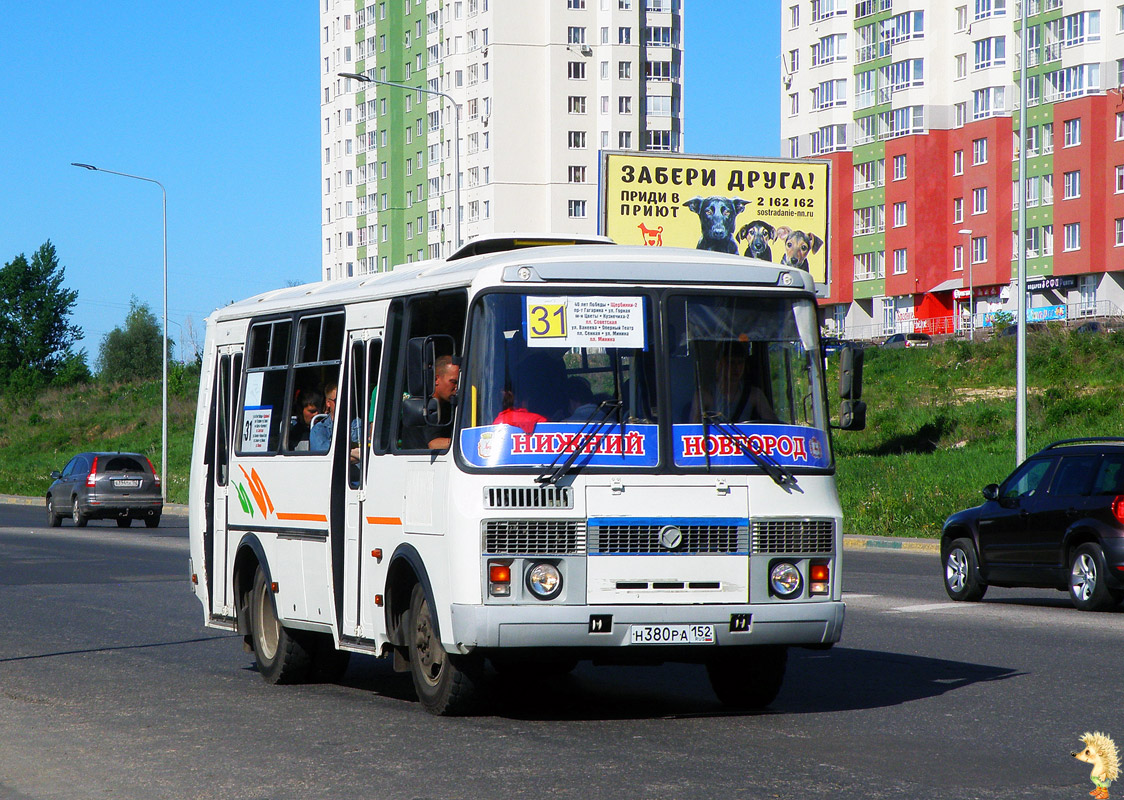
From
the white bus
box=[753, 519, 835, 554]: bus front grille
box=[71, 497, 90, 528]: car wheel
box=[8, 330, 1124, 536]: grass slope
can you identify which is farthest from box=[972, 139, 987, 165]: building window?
box=[753, 519, 835, 554]: bus front grille

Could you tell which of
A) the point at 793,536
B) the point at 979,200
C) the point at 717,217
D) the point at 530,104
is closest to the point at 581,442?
the point at 793,536

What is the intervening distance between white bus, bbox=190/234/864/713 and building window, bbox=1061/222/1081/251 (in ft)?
256

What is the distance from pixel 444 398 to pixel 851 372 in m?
2.31

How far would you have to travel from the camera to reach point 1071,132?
84.2m

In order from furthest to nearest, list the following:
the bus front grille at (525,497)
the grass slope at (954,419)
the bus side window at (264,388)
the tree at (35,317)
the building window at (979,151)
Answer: the tree at (35,317), the building window at (979,151), the grass slope at (954,419), the bus side window at (264,388), the bus front grille at (525,497)

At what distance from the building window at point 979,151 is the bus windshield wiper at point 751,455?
278 ft

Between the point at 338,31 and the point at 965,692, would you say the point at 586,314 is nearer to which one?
the point at 965,692

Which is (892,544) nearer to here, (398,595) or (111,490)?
(111,490)

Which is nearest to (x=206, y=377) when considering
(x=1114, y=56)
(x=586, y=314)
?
(x=586, y=314)

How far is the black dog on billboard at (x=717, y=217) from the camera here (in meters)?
42.7

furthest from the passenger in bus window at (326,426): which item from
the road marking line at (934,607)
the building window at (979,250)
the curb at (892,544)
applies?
the building window at (979,250)

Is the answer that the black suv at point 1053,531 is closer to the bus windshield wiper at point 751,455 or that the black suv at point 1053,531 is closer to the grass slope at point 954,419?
the bus windshield wiper at point 751,455

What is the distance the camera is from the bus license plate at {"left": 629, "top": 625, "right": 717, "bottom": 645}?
28.9 feet

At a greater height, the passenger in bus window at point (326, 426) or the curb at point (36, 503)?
the passenger in bus window at point (326, 426)
